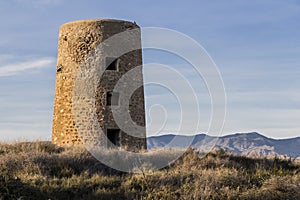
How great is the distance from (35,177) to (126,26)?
9.93 metres

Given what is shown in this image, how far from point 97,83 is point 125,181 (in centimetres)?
765

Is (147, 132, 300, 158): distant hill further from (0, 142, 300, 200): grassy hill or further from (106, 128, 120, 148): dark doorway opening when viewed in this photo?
(0, 142, 300, 200): grassy hill

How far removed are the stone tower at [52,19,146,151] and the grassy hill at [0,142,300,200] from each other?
419 cm

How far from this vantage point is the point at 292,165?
1783cm

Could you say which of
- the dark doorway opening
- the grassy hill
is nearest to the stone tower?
the dark doorway opening

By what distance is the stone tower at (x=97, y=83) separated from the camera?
797 inches

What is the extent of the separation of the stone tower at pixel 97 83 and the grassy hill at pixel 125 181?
4195 millimetres

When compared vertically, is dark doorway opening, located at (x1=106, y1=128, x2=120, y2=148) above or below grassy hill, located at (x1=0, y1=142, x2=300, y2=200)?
above

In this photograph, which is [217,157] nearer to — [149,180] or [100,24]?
[149,180]

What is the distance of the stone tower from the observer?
66.4 feet

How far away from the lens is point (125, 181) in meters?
13.3

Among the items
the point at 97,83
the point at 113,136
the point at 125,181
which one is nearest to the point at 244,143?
the point at 113,136

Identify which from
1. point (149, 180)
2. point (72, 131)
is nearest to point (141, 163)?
point (149, 180)

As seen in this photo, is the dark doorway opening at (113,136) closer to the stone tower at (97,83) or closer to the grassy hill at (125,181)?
the stone tower at (97,83)
